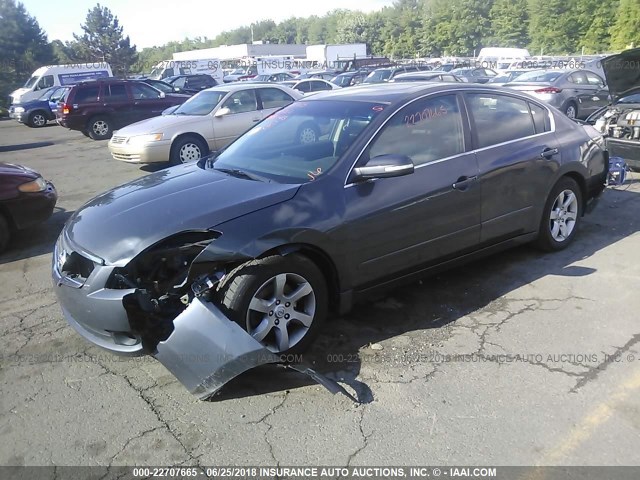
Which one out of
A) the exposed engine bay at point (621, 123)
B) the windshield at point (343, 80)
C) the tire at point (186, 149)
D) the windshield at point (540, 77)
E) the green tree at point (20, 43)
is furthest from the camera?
the green tree at point (20, 43)

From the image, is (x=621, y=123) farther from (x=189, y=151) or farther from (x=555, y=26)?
(x=555, y=26)

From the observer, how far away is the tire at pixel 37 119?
2278 cm

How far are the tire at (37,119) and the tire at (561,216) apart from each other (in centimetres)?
2324

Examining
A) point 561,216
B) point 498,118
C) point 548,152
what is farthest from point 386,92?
point 561,216

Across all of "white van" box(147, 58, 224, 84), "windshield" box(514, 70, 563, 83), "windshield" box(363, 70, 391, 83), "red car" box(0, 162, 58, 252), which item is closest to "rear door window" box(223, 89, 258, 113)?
"red car" box(0, 162, 58, 252)

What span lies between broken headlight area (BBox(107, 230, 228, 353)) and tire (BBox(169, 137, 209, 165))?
729cm

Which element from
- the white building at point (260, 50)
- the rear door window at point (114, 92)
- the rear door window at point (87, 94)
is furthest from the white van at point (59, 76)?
the white building at point (260, 50)

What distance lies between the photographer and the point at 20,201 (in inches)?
238

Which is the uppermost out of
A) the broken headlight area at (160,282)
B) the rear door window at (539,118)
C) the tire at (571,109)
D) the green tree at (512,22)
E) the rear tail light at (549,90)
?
the green tree at (512,22)

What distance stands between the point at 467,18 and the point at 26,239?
78183 mm

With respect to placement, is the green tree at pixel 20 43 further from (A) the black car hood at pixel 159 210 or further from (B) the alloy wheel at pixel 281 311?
(B) the alloy wheel at pixel 281 311

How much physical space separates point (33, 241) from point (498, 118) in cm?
546

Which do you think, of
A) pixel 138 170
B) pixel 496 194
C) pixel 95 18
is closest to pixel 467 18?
pixel 95 18

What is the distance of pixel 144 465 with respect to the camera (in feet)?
8.78
